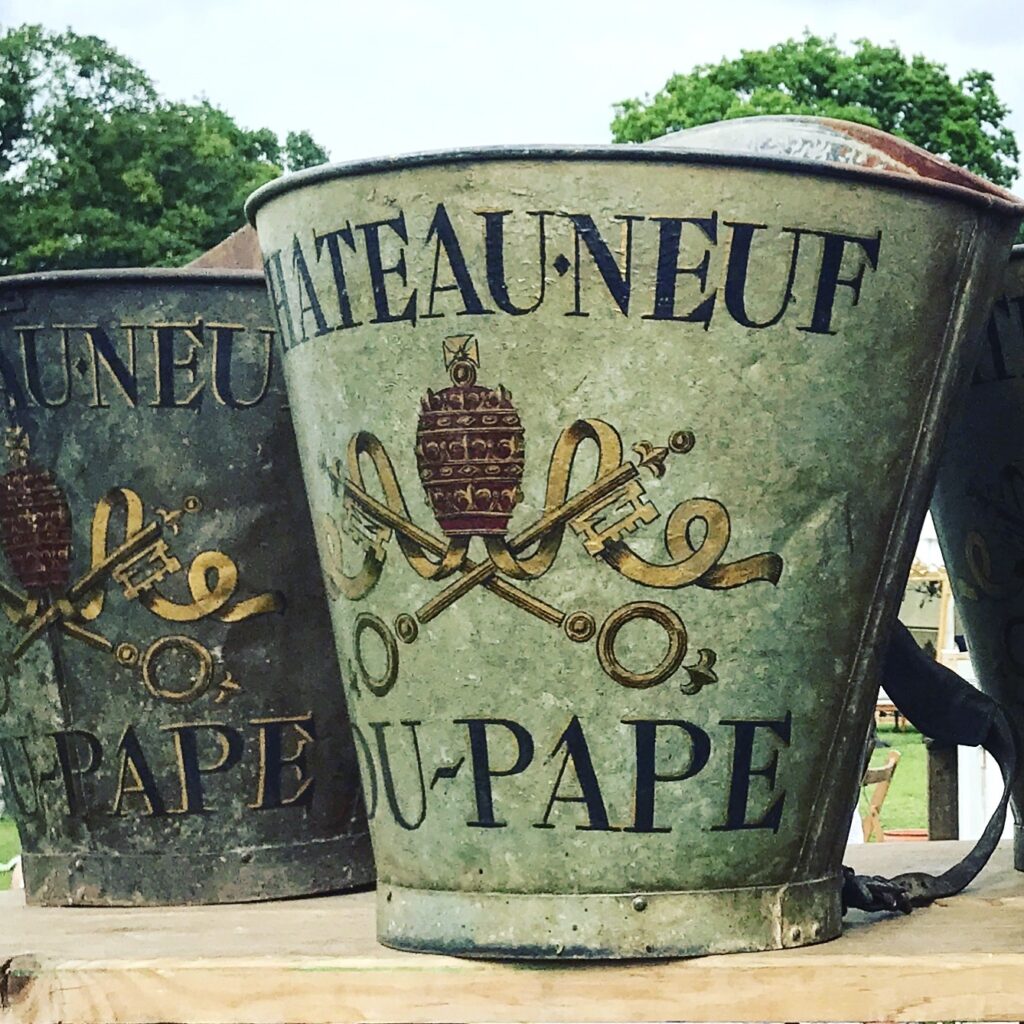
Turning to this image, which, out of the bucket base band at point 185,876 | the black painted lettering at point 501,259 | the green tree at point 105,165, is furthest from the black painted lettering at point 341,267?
the green tree at point 105,165

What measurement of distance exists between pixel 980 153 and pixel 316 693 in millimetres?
16771

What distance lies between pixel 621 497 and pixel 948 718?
0.48 meters

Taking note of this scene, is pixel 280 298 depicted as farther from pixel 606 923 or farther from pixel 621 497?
pixel 606 923

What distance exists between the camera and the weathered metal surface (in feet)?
4.96

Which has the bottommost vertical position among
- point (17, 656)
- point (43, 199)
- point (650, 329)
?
point (43, 199)

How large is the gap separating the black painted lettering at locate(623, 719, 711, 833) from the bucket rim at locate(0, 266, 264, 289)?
57 cm

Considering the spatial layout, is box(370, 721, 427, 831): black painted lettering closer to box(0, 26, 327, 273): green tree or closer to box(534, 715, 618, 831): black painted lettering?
box(534, 715, 618, 831): black painted lettering

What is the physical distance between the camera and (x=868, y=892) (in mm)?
1429

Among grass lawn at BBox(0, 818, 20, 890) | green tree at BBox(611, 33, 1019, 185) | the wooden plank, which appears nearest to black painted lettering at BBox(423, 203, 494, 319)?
the wooden plank

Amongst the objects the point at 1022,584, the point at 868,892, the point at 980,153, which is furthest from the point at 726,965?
the point at 980,153

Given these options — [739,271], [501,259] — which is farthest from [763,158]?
[501,259]

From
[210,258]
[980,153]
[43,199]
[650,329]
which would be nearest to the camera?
[650,329]

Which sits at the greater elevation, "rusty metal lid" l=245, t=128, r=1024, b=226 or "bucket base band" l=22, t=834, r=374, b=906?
"rusty metal lid" l=245, t=128, r=1024, b=226

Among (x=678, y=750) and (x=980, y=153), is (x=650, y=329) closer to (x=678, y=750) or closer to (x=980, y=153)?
(x=678, y=750)
